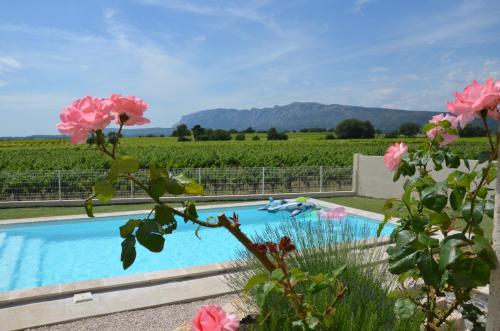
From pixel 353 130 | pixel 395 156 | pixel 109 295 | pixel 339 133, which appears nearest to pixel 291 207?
pixel 109 295

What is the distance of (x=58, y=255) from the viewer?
317 inches

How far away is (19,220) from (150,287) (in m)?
5.48

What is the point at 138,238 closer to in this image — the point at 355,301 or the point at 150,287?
the point at 355,301

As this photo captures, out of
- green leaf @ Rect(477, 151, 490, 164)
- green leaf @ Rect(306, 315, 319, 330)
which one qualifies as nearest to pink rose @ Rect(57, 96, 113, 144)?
green leaf @ Rect(306, 315, 319, 330)

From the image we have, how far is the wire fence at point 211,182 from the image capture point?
11.4m

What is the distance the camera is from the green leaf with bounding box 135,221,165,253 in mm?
1176

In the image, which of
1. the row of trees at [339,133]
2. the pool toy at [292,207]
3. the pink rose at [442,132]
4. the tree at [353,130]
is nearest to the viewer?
the pink rose at [442,132]

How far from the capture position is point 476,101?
121 centimetres

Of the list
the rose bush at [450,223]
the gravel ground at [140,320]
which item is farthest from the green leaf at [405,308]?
the gravel ground at [140,320]

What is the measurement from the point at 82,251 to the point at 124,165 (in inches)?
309

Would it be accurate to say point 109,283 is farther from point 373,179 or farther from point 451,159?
point 373,179

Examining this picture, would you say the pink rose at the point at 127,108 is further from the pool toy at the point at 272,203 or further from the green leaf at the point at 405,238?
the pool toy at the point at 272,203

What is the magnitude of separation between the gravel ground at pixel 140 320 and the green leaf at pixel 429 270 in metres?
3.12

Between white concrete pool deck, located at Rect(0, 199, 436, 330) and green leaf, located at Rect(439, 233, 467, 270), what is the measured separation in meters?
2.75
